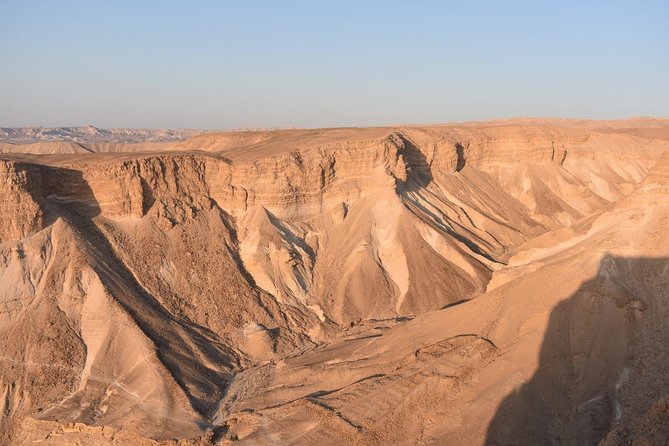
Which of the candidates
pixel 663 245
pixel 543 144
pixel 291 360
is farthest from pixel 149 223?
pixel 543 144

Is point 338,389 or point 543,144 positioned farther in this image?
point 543,144

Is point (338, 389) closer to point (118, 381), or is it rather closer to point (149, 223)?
point (118, 381)

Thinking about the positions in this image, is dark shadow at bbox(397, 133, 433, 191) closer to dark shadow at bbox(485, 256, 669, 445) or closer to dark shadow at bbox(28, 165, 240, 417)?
dark shadow at bbox(28, 165, 240, 417)

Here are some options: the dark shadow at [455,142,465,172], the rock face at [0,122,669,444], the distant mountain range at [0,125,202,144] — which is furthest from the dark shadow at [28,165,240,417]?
the distant mountain range at [0,125,202,144]

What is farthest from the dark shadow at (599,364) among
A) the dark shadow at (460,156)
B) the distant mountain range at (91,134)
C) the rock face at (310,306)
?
the distant mountain range at (91,134)

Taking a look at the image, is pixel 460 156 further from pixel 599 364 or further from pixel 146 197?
pixel 599 364

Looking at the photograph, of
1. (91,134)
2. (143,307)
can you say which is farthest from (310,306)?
(91,134)

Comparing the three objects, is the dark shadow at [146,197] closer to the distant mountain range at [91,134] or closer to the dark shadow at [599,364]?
the dark shadow at [599,364]
